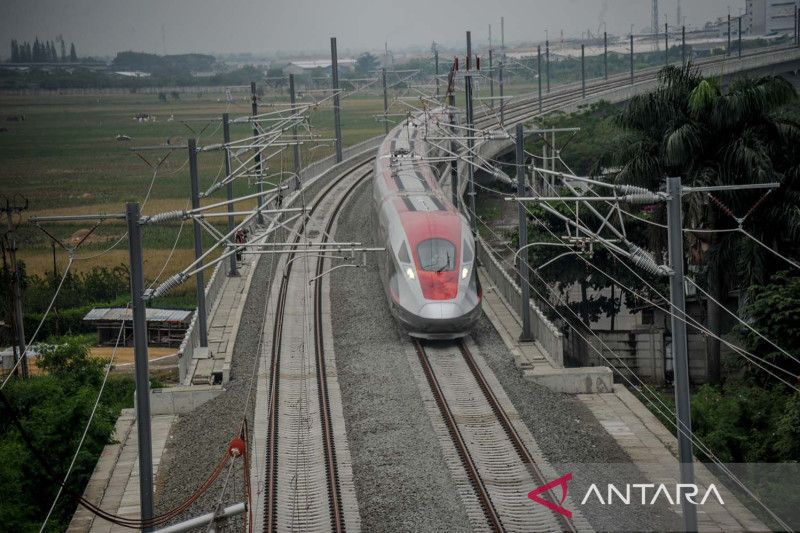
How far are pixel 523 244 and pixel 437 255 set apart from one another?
249 cm

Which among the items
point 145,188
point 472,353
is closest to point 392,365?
point 472,353

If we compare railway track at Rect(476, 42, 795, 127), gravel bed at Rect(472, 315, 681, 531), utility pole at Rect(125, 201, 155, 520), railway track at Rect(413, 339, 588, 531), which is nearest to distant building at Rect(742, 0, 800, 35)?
railway track at Rect(476, 42, 795, 127)

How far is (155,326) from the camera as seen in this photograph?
46281mm

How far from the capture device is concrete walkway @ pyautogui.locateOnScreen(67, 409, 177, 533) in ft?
69.8

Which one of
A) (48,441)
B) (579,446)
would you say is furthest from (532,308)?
(48,441)

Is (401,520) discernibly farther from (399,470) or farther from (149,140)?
(149,140)

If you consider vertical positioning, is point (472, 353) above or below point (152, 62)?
below

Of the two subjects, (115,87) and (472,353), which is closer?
(472,353)

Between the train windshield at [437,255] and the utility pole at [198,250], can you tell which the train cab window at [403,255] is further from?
the utility pole at [198,250]

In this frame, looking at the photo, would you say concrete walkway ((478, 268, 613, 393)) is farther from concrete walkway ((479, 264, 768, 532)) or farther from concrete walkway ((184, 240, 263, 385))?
concrete walkway ((184, 240, 263, 385))

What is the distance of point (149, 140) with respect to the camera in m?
88.1

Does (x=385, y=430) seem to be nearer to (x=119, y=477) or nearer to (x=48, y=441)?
(x=119, y=477)

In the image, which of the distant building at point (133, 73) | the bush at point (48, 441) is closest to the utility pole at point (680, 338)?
the bush at point (48, 441)

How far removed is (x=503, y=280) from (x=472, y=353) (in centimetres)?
651
